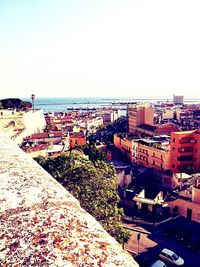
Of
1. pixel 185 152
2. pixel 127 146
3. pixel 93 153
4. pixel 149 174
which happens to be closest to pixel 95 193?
pixel 93 153

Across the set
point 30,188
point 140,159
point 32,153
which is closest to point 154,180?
point 140,159

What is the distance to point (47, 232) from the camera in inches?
97.3

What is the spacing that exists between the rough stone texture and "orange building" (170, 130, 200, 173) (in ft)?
105

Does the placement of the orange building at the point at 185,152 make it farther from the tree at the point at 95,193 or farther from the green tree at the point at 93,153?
the tree at the point at 95,193

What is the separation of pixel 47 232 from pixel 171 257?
17.1 metres

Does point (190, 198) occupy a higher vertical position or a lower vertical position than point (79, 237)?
lower

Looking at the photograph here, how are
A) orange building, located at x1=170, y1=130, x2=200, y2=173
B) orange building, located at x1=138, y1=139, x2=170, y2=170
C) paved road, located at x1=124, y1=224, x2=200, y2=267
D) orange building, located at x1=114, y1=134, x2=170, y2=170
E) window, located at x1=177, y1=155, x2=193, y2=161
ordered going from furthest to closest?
1. orange building, located at x1=114, y1=134, x2=170, y2=170
2. orange building, located at x1=138, y1=139, x2=170, y2=170
3. window, located at x1=177, y1=155, x2=193, y2=161
4. orange building, located at x1=170, y1=130, x2=200, y2=173
5. paved road, located at x1=124, y1=224, x2=200, y2=267

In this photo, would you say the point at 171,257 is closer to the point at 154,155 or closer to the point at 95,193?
the point at 95,193

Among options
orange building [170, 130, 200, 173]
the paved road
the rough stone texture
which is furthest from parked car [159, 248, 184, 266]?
orange building [170, 130, 200, 173]

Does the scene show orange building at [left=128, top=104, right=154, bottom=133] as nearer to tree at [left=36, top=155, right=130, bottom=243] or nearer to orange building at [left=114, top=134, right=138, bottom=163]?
orange building at [left=114, top=134, right=138, bottom=163]

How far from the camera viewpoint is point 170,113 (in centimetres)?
8012

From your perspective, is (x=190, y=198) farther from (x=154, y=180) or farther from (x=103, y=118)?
(x=103, y=118)

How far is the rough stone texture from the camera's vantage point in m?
2.26

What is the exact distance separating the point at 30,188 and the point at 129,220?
22.0 meters
